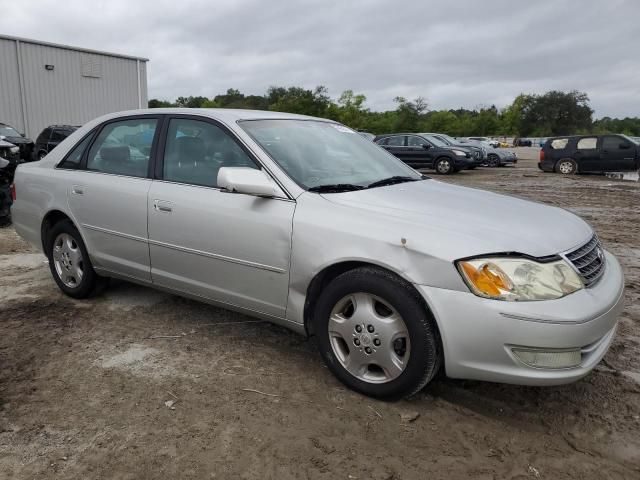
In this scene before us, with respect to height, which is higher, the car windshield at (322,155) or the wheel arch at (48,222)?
the car windshield at (322,155)

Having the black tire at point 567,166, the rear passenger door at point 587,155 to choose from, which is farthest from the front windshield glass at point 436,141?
the rear passenger door at point 587,155

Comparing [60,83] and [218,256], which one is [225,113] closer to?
[218,256]

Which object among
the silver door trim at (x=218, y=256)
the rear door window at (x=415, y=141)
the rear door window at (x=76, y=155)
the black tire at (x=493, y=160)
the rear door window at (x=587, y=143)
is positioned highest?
the rear door window at (x=76, y=155)

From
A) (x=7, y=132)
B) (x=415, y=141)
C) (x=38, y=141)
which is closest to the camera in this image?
(x=7, y=132)

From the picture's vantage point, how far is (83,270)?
165 inches

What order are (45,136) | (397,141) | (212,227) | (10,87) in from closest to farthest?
(212,227) < (45,136) < (397,141) < (10,87)

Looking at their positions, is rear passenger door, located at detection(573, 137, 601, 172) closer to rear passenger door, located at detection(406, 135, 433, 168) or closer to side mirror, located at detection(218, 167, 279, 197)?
rear passenger door, located at detection(406, 135, 433, 168)

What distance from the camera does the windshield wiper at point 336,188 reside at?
3037mm

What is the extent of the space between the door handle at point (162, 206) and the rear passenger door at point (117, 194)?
4.6 inches

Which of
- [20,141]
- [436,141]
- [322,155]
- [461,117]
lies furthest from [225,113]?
[461,117]

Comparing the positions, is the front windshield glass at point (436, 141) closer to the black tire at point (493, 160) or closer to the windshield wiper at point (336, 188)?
the black tire at point (493, 160)

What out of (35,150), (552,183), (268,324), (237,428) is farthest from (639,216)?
(35,150)

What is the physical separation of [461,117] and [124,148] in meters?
90.4

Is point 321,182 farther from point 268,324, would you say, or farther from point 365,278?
point 268,324
